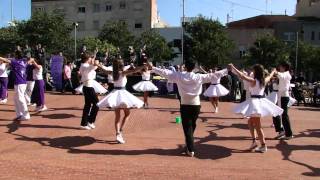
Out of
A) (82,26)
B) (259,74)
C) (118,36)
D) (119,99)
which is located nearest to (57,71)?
(119,99)

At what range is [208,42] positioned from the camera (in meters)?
63.9

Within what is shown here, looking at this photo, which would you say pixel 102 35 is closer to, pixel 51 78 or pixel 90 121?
pixel 51 78

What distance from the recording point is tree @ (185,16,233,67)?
63.9 meters

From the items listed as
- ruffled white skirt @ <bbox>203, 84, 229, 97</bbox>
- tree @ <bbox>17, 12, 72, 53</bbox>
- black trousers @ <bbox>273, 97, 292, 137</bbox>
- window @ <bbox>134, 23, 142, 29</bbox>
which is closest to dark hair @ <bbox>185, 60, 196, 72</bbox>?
black trousers @ <bbox>273, 97, 292, 137</bbox>

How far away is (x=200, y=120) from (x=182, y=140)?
4.07m

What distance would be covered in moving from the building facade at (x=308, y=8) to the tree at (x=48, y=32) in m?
41.3

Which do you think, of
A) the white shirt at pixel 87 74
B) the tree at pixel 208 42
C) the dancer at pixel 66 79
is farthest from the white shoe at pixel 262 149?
the tree at pixel 208 42

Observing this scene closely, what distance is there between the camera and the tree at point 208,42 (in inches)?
2516

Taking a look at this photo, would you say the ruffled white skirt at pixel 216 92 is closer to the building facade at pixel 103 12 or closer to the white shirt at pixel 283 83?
the white shirt at pixel 283 83

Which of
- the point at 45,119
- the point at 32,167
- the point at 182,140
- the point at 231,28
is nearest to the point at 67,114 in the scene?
the point at 45,119

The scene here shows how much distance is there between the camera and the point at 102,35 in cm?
7462

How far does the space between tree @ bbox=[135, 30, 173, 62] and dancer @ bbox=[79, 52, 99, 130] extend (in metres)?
52.8

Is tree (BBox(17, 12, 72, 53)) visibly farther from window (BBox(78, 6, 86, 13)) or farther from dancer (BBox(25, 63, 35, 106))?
dancer (BBox(25, 63, 35, 106))

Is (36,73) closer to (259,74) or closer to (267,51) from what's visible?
(259,74)
